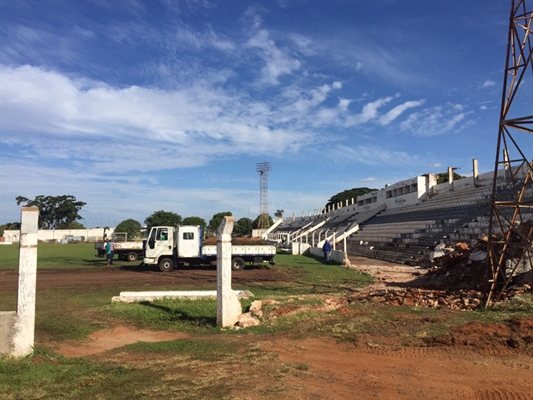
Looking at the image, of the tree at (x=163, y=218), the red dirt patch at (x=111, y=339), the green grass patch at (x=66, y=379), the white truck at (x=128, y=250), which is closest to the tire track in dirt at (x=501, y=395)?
the green grass patch at (x=66, y=379)

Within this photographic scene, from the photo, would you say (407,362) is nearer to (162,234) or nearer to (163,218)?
(162,234)

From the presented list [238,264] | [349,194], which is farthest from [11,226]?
[238,264]

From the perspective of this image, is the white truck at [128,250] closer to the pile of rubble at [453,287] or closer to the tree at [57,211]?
the pile of rubble at [453,287]

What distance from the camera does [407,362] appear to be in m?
6.45

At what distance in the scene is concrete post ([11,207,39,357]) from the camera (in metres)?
6.98

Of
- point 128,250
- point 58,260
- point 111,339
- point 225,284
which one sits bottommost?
point 111,339

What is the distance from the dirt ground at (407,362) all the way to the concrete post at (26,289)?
70 cm

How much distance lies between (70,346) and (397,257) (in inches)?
912

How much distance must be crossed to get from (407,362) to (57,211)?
106 m

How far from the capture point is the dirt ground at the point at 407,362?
5223mm

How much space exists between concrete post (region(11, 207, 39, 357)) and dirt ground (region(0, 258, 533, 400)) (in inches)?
27.5

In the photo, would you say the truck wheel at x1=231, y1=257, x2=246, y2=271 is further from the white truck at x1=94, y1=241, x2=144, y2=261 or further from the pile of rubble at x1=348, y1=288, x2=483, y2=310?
the pile of rubble at x1=348, y1=288, x2=483, y2=310

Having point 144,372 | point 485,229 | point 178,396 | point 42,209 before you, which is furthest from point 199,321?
point 42,209

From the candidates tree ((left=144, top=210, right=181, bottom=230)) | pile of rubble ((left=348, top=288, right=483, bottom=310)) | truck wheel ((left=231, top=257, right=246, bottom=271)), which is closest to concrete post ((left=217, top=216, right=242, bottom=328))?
pile of rubble ((left=348, top=288, right=483, bottom=310))
